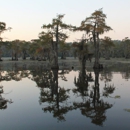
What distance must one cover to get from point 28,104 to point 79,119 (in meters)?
3.93

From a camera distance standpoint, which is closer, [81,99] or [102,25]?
[81,99]

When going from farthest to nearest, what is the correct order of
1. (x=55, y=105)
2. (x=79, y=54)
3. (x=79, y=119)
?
(x=79, y=54)
(x=55, y=105)
(x=79, y=119)

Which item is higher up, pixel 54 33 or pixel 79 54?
pixel 54 33

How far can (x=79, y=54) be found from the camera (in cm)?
3525

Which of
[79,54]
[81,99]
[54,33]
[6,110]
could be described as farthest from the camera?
[54,33]

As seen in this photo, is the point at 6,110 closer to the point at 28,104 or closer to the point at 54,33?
the point at 28,104

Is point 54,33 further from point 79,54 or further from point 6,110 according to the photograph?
point 6,110

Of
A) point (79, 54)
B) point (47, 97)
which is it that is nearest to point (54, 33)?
point (79, 54)

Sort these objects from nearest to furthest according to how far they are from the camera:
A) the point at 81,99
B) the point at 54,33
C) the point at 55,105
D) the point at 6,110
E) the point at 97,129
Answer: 1. the point at 97,129
2. the point at 6,110
3. the point at 55,105
4. the point at 81,99
5. the point at 54,33

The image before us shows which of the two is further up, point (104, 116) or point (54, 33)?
point (54, 33)

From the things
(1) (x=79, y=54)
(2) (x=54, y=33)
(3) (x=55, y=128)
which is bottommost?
(3) (x=55, y=128)

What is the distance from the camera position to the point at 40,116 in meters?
8.86

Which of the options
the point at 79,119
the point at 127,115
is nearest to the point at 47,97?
the point at 79,119

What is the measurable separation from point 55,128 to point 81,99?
194 inches
